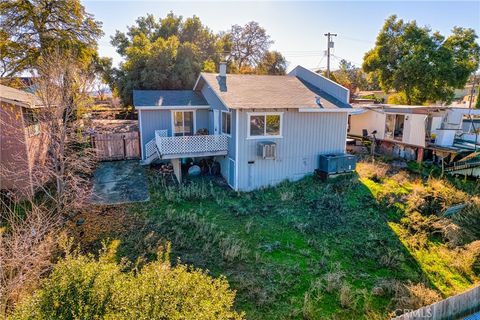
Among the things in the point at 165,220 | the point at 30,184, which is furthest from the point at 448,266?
the point at 30,184

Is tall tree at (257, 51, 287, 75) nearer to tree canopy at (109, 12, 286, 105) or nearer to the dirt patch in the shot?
tree canopy at (109, 12, 286, 105)

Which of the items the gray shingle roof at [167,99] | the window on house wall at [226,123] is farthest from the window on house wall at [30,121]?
the window on house wall at [226,123]

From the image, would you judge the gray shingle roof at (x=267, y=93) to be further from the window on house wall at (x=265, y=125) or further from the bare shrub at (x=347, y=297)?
the bare shrub at (x=347, y=297)

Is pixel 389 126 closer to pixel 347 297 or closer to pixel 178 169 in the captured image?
pixel 178 169

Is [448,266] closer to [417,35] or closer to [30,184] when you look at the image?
[30,184]

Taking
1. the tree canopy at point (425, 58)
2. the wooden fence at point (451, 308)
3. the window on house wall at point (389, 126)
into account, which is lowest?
the wooden fence at point (451, 308)
